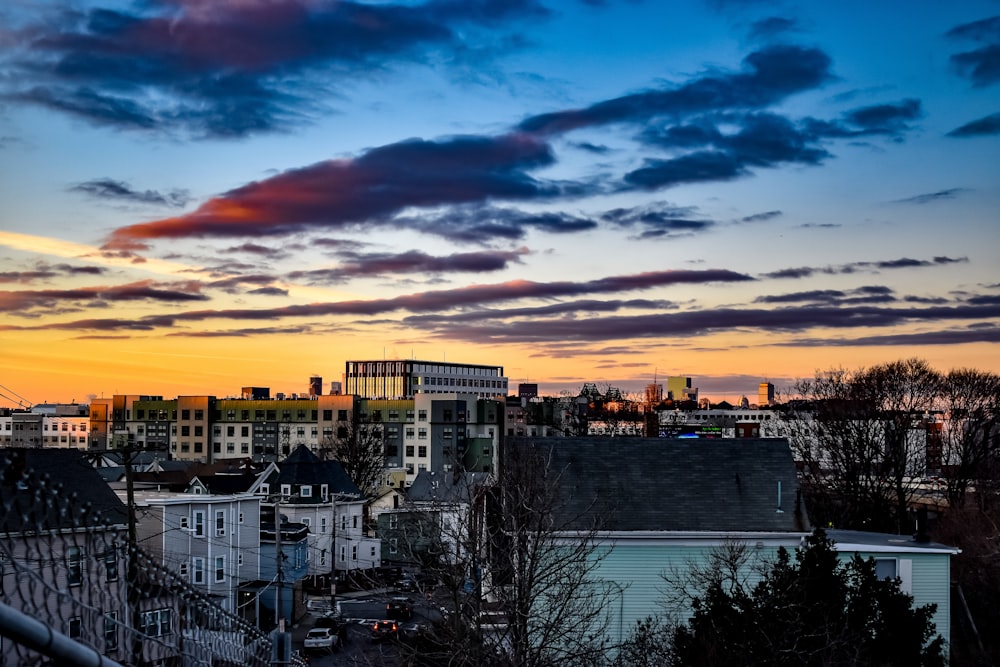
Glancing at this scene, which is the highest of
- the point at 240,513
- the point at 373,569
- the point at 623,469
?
the point at 623,469

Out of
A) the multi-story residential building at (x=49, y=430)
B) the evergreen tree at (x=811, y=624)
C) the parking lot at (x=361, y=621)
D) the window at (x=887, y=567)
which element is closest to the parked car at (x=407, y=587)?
the parking lot at (x=361, y=621)

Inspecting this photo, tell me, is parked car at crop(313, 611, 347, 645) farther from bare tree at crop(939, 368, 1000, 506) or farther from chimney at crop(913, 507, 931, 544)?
bare tree at crop(939, 368, 1000, 506)

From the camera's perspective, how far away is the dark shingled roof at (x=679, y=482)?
1059 inches

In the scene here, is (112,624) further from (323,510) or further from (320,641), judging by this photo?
(323,510)

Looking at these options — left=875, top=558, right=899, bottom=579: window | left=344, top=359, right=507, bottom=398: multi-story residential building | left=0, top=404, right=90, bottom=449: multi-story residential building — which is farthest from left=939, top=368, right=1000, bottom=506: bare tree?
left=0, top=404, right=90, bottom=449: multi-story residential building

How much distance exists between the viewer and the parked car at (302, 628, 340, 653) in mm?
38531

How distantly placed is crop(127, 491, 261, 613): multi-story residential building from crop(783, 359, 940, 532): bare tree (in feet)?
89.0

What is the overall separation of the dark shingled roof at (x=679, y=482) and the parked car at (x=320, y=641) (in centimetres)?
1569

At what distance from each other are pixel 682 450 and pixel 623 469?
190 centimetres

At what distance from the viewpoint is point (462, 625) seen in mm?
16156

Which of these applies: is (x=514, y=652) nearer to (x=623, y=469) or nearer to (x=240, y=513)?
(x=623, y=469)

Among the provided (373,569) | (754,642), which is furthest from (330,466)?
(754,642)

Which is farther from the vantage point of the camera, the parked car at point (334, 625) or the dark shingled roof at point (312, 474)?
the dark shingled roof at point (312, 474)

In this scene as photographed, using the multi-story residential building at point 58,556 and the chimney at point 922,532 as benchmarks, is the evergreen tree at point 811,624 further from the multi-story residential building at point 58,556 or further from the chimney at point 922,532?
the multi-story residential building at point 58,556
